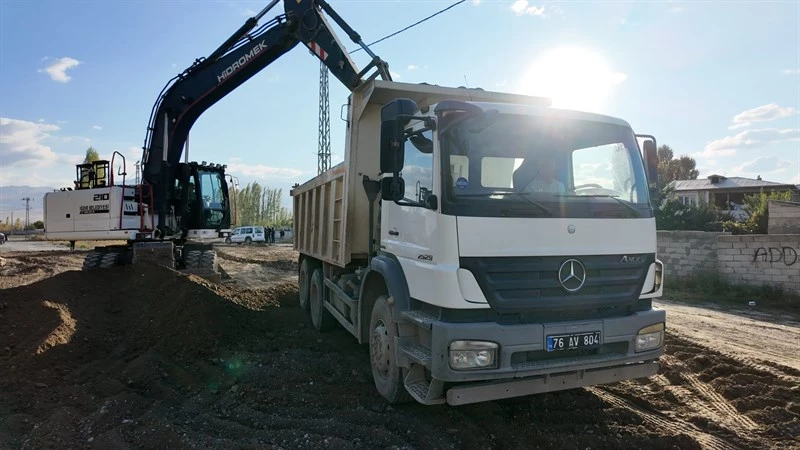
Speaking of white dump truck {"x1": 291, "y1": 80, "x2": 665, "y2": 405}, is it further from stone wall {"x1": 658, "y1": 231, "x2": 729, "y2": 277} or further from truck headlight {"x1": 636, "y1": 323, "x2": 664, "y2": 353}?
stone wall {"x1": 658, "y1": 231, "x2": 729, "y2": 277}

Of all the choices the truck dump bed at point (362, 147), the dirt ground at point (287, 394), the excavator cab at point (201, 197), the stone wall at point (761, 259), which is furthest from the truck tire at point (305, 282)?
the stone wall at point (761, 259)

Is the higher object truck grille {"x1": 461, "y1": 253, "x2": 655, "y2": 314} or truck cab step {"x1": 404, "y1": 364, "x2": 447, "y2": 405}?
truck grille {"x1": 461, "y1": 253, "x2": 655, "y2": 314}

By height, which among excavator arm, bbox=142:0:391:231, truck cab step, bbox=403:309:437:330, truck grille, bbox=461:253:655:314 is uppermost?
excavator arm, bbox=142:0:391:231

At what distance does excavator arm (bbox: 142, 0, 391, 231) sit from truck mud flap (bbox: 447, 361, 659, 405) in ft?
20.9

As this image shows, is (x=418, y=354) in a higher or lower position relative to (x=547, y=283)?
lower

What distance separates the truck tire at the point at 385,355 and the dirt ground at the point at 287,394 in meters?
0.17

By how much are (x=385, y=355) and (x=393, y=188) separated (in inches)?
59.9

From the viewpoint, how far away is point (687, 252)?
1337 centimetres

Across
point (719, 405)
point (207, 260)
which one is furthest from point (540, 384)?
point (207, 260)

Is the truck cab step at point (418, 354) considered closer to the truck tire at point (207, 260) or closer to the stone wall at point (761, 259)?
the stone wall at point (761, 259)

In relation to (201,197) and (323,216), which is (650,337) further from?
(201,197)

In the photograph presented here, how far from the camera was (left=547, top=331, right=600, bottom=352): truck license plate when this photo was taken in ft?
12.2

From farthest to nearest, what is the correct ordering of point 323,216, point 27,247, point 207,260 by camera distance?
point 27,247, point 207,260, point 323,216

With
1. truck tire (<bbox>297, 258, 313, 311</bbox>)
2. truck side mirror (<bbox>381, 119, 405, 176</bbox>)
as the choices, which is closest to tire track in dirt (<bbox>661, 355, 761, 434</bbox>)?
truck side mirror (<bbox>381, 119, 405, 176</bbox>)
